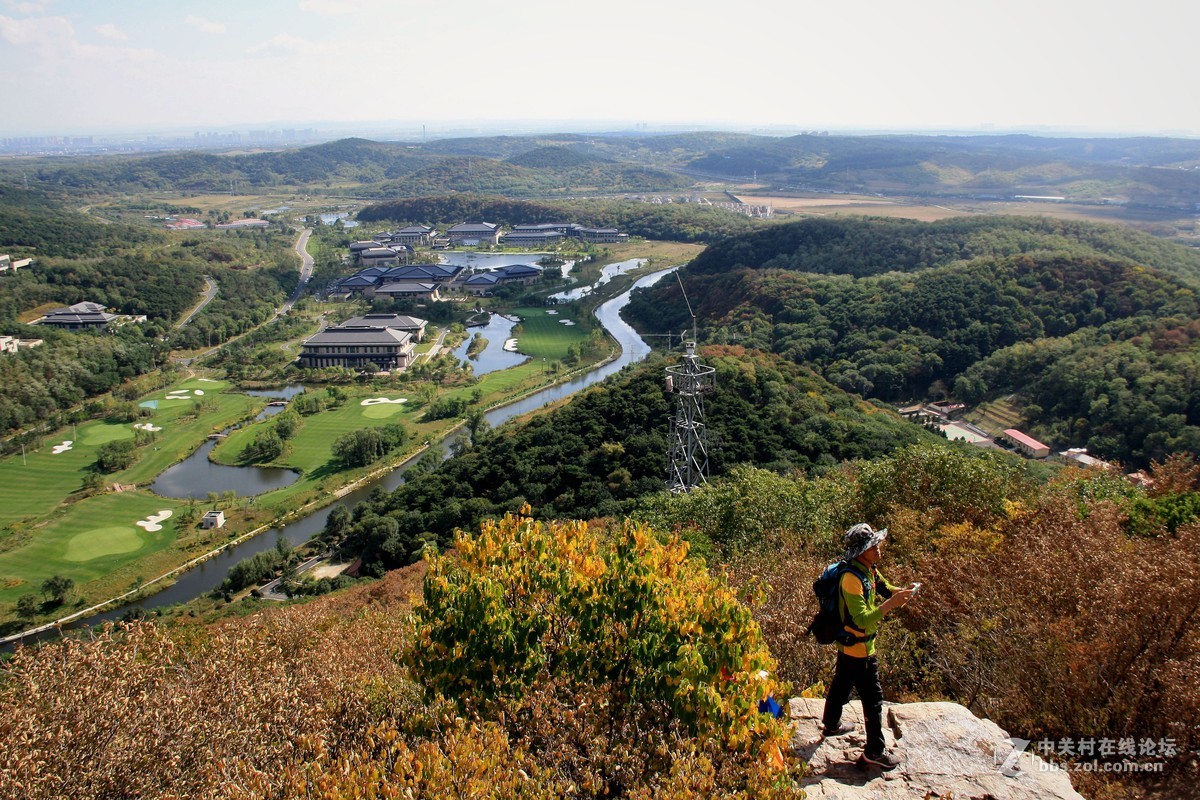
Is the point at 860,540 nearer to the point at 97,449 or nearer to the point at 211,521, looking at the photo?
the point at 211,521

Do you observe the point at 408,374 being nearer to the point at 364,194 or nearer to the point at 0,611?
the point at 0,611

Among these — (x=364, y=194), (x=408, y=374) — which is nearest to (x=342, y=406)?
(x=408, y=374)

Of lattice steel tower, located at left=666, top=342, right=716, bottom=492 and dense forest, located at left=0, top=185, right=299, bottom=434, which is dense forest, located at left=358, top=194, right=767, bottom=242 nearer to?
dense forest, located at left=0, top=185, right=299, bottom=434

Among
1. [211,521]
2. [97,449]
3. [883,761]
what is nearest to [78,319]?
[97,449]

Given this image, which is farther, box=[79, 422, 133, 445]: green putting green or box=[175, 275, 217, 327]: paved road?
box=[175, 275, 217, 327]: paved road

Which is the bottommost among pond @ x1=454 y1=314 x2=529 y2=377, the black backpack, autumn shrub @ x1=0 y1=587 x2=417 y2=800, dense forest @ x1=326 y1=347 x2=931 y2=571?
pond @ x1=454 y1=314 x2=529 y2=377

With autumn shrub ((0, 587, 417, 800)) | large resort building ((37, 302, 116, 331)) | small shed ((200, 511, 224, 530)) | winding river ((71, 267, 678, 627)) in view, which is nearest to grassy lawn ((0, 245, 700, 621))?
small shed ((200, 511, 224, 530))
